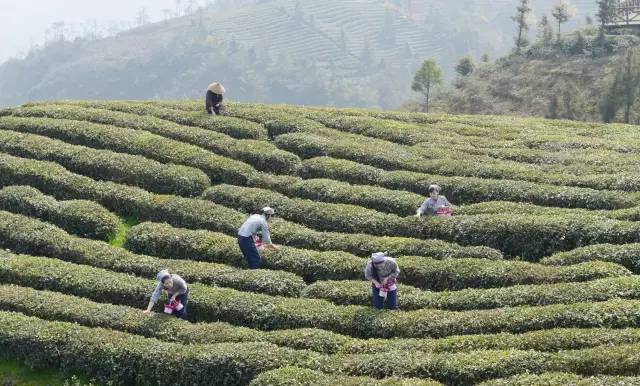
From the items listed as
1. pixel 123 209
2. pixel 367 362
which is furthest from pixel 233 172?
pixel 367 362

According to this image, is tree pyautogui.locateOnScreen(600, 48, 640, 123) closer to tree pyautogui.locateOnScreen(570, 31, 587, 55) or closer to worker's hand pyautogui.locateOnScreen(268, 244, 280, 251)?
tree pyautogui.locateOnScreen(570, 31, 587, 55)

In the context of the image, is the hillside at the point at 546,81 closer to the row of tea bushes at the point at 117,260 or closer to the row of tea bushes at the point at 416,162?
the row of tea bushes at the point at 416,162

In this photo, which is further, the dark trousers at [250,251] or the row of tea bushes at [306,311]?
the dark trousers at [250,251]

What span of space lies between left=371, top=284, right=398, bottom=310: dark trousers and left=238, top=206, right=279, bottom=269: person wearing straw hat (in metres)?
4.45

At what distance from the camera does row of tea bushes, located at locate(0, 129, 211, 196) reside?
32500 mm

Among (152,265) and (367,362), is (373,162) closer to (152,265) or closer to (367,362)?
(152,265)

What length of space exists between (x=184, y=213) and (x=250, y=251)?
5541 mm

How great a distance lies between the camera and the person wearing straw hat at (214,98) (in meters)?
40.5

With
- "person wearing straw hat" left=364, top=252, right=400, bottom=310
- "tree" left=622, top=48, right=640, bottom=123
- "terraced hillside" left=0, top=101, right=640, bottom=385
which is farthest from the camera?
"tree" left=622, top=48, right=640, bottom=123

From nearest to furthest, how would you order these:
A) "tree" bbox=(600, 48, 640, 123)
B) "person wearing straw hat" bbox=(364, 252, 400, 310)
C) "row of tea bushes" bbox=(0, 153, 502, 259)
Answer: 1. "person wearing straw hat" bbox=(364, 252, 400, 310)
2. "row of tea bushes" bbox=(0, 153, 502, 259)
3. "tree" bbox=(600, 48, 640, 123)

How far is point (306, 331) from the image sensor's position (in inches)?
826

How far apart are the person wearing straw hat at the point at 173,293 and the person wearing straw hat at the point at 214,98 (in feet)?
63.0

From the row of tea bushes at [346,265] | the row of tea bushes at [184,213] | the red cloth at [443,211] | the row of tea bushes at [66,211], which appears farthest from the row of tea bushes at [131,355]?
the red cloth at [443,211]

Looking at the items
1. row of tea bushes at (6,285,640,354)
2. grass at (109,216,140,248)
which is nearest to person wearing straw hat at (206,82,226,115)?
grass at (109,216,140,248)
